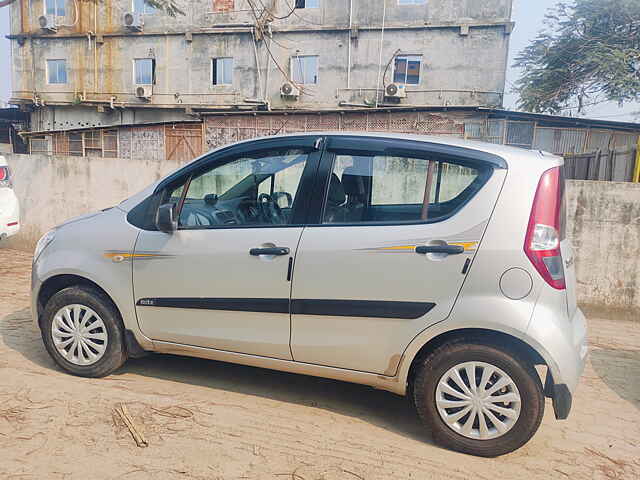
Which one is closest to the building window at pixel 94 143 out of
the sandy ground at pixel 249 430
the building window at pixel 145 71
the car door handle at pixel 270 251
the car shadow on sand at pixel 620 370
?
the building window at pixel 145 71

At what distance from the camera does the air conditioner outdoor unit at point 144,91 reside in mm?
24148

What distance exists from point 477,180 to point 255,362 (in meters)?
1.74

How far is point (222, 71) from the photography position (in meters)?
23.8

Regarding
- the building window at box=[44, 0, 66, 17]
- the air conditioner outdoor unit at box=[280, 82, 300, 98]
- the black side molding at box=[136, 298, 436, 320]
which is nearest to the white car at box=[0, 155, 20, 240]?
the black side molding at box=[136, 298, 436, 320]

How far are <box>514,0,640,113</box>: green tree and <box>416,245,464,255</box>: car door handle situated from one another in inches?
799

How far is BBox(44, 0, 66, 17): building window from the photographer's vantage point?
85.1 feet

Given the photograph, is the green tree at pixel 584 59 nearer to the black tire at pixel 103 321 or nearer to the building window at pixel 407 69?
the building window at pixel 407 69

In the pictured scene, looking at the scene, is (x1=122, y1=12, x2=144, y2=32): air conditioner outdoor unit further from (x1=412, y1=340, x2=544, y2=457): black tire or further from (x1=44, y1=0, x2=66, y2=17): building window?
(x1=412, y1=340, x2=544, y2=457): black tire

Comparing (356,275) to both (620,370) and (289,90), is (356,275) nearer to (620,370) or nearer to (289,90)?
(620,370)

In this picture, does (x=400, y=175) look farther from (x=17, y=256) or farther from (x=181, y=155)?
(x=181, y=155)

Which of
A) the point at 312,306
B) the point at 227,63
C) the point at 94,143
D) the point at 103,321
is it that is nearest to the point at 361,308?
the point at 312,306

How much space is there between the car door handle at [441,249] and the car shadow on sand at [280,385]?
1135 mm

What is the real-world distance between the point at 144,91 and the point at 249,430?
24332mm

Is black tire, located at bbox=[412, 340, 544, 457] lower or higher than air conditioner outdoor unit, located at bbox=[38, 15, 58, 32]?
lower
